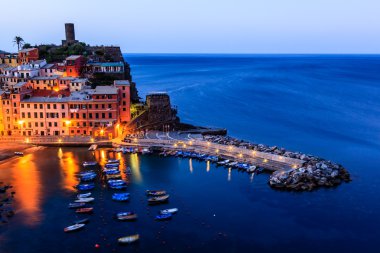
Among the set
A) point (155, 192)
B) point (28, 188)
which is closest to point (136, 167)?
point (155, 192)

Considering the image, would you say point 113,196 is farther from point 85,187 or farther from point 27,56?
point 27,56

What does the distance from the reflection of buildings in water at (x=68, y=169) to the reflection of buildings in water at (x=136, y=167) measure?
8782 mm

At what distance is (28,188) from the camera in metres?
55.3

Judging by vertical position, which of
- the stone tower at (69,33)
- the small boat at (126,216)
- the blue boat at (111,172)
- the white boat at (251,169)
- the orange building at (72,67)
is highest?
the stone tower at (69,33)

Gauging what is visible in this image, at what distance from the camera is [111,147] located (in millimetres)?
75562

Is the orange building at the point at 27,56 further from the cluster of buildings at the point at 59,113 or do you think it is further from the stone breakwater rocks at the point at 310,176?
the stone breakwater rocks at the point at 310,176

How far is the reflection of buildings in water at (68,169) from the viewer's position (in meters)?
57.2

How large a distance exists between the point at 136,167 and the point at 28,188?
17184mm

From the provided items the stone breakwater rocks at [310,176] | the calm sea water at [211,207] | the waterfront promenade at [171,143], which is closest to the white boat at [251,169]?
the calm sea water at [211,207]

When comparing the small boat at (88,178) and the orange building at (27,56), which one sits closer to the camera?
the small boat at (88,178)

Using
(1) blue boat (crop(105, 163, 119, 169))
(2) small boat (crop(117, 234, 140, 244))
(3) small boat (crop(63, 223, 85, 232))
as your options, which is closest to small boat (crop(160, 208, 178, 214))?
(2) small boat (crop(117, 234, 140, 244))

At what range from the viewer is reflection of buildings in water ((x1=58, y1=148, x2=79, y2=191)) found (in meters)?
57.2

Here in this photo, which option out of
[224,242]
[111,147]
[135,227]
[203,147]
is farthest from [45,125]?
[224,242]

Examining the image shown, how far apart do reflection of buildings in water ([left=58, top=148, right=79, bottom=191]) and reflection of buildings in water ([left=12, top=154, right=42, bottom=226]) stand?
12.3 feet
